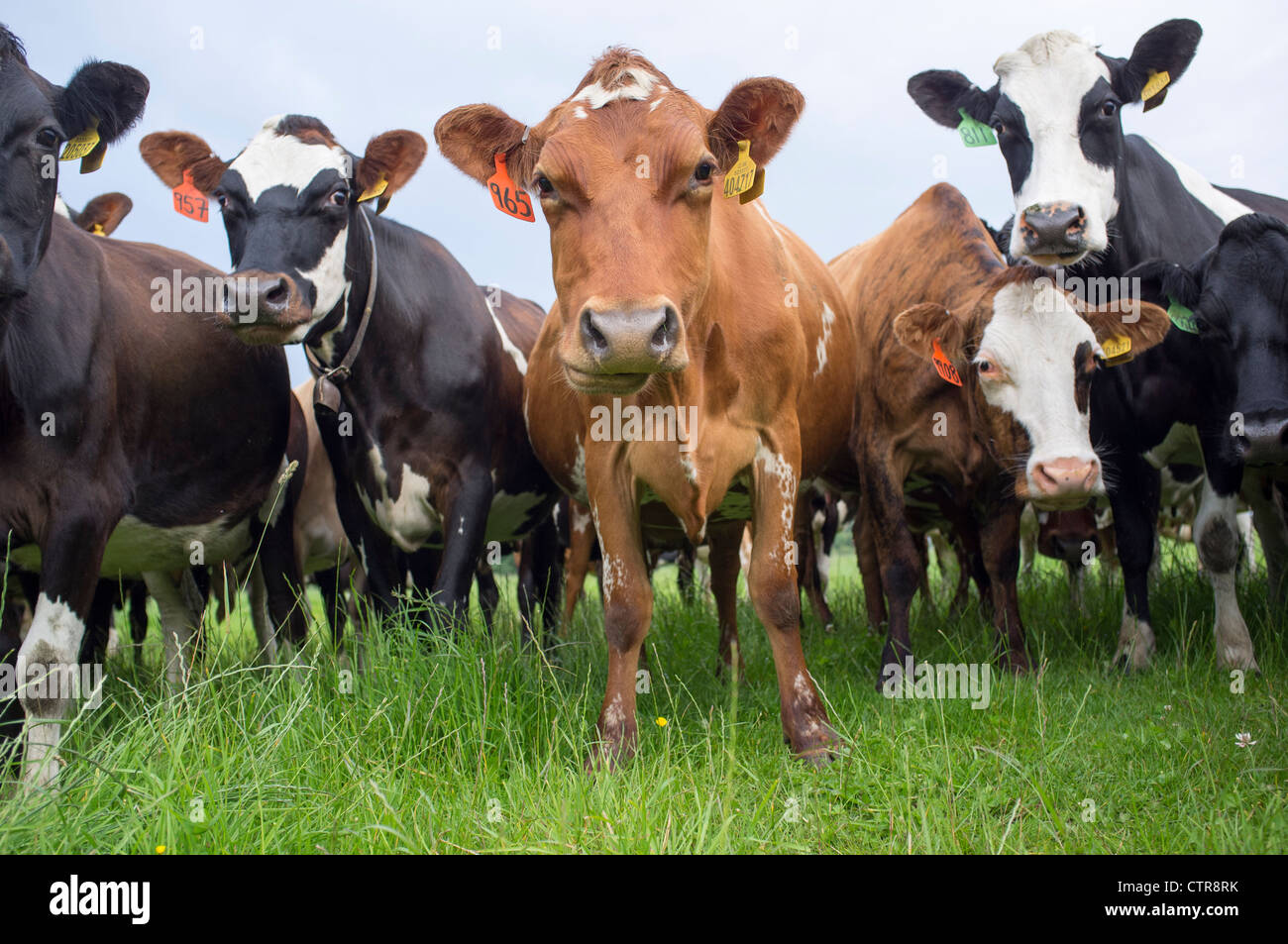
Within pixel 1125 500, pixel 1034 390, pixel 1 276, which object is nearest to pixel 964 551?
pixel 1125 500

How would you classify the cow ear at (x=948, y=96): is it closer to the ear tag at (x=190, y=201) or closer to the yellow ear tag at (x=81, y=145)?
the ear tag at (x=190, y=201)

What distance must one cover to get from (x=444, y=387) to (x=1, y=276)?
7.34ft

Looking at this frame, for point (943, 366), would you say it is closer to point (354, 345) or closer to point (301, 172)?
point (354, 345)

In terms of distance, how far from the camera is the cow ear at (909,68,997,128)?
6453 mm

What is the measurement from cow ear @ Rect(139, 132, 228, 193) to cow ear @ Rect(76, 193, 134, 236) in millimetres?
3628

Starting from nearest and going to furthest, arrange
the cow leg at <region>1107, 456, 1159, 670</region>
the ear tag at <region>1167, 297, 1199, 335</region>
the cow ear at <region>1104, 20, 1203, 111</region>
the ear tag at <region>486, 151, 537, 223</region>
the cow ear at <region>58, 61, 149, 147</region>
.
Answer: the ear tag at <region>486, 151, 537, 223</region>, the cow ear at <region>58, 61, 149, 147</region>, the ear tag at <region>1167, 297, 1199, 335</region>, the cow leg at <region>1107, 456, 1159, 670</region>, the cow ear at <region>1104, 20, 1203, 111</region>

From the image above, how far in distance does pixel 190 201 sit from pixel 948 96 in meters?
4.50

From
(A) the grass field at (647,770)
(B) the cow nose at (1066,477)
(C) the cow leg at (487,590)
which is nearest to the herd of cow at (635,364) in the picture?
(B) the cow nose at (1066,477)

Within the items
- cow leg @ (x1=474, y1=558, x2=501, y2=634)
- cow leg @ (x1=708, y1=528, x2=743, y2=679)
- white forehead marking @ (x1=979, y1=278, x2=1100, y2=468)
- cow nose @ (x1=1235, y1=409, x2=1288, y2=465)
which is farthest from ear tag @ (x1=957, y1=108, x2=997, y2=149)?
cow leg @ (x1=474, y1=558, x2=501, y2=634)

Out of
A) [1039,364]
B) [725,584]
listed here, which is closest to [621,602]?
[725,584]

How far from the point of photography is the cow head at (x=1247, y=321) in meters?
4.84

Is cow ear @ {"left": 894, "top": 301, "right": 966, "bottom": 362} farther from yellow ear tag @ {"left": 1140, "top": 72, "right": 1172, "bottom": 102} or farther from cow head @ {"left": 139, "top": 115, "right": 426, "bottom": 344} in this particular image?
cow head @ {"left": 139, "top": 115, "right": 426, "bottom": 344}

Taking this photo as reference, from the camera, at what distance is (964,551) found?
7.71 m

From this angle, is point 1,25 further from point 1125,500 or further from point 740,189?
point 1125,500
